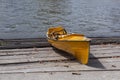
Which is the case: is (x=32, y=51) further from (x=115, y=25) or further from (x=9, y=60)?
(x=115, y=25)

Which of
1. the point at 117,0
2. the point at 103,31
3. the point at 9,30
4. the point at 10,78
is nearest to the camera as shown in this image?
the point at 10,78

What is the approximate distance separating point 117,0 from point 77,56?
51.6m

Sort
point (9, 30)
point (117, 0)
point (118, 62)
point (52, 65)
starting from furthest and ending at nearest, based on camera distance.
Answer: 1. point (117, 0)
2. point (9, 30)
3. point (118, 62)
4. point (52, 65)

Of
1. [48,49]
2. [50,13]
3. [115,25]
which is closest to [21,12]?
[50,13]

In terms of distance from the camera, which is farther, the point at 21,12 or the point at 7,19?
the point at 21,12

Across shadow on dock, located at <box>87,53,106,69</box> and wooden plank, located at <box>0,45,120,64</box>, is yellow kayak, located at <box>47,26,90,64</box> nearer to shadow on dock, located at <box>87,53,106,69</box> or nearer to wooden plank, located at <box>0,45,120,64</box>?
shadow on dock, located at <box>87,53,106,69</box>

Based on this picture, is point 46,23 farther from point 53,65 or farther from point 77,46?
point 53,65

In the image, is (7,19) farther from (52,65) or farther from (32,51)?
(52,65)

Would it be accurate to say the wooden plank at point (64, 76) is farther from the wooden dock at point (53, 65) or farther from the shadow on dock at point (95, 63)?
the shadow on dock at point (95, 63)

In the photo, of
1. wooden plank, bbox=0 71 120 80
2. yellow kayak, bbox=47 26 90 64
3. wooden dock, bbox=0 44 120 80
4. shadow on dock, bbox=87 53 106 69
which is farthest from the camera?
shadow on dock, bbox=87 53 106 69

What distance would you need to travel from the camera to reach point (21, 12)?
115ft

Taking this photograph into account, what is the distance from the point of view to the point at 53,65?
35.1 feet

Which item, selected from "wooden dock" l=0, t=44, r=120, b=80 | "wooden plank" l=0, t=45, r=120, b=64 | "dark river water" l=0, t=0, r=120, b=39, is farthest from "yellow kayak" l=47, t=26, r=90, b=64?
"dark river water" l=0, t=0, r=120, b=39

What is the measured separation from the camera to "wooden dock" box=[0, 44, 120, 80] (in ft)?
31.4
